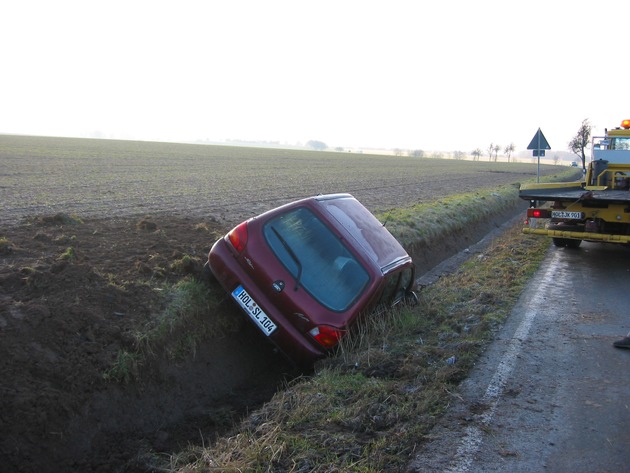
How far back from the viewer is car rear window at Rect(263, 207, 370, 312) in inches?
213

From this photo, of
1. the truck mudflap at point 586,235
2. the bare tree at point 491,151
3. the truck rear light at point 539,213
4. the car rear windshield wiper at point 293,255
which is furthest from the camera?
the bare tree at point 491,151

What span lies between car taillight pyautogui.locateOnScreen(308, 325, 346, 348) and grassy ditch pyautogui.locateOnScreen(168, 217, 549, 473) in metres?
0.12

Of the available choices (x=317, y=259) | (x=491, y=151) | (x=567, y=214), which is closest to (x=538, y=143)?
(x=567, y=214)

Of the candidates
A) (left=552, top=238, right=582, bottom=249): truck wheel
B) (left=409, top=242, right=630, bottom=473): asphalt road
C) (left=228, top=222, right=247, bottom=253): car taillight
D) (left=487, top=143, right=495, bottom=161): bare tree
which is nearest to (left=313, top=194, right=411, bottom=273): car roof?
(left=228, top=222, right=247, bottom=253): car taillight

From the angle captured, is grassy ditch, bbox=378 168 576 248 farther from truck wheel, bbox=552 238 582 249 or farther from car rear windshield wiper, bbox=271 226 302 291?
car rear windshield wiper, bbox=271 226 302 291

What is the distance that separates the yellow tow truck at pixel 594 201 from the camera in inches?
415

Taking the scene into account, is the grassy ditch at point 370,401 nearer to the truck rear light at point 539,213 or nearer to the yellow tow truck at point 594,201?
the yellow tow truck at point 594,201

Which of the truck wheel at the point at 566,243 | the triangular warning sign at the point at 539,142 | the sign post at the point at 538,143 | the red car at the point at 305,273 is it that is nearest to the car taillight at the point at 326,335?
the red car at the point at 305,273

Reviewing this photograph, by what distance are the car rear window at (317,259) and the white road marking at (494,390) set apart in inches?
56.8

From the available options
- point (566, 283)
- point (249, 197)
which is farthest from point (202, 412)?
point (249, 197)

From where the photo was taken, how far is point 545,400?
179 inches

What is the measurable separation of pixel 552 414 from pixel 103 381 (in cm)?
348

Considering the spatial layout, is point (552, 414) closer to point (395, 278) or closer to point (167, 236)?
point (395, 278)

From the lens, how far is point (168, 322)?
5.55m
